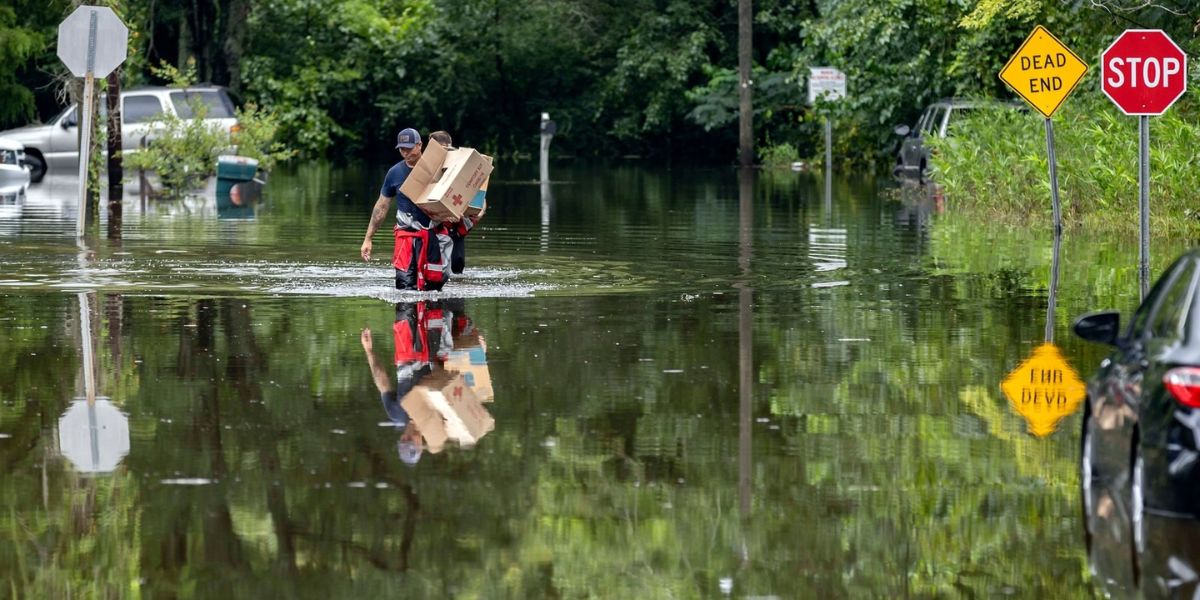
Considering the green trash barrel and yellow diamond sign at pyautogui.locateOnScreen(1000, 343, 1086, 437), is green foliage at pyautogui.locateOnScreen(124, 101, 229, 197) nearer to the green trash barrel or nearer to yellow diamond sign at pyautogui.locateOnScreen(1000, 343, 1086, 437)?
the green trash barrel

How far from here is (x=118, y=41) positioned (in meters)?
23.3

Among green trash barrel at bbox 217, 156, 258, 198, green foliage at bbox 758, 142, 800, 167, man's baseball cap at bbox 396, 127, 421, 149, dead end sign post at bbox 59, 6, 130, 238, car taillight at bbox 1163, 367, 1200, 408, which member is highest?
dead end sign post at bbox 59, 6, 130, 238

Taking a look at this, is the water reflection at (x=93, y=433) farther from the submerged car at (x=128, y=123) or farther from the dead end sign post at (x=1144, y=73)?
the submerged car at (x=128, y=123)

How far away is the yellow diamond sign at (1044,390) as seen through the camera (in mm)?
10898

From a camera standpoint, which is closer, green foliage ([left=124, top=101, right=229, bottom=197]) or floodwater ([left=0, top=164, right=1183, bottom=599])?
floodwater ([left=0, top=164, right=1183, bottom=599])

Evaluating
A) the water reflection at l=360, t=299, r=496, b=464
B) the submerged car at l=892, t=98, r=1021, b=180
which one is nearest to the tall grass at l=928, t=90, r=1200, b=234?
the submerged car at l=892, t=98, r=1021, b=180

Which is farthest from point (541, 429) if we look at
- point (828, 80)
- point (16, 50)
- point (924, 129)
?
point (16, 50)

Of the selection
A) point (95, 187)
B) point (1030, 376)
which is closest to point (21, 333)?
point (1030, 376)

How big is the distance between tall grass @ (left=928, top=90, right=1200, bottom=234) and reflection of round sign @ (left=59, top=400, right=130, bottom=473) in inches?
575

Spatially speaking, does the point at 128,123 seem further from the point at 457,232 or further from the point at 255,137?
the point at 457,232

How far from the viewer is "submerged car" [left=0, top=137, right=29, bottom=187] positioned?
40.3 m

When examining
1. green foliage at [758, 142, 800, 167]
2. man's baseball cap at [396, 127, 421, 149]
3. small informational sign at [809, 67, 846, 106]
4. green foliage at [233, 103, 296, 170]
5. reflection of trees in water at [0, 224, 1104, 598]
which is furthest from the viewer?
green foliage at [758, 142, 800, 167]

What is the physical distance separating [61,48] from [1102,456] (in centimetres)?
1663

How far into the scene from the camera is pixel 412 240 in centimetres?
1823
